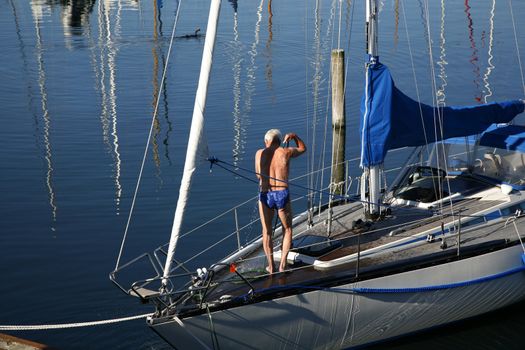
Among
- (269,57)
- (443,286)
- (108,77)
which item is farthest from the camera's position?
(269,57)

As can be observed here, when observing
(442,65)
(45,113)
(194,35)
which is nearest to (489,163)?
(45,113)

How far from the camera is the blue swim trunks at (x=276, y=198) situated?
41.1 feet

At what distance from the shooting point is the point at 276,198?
12.5m

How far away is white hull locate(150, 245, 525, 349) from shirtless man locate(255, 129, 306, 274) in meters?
0.92

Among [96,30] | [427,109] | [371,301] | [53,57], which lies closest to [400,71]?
[53,57]

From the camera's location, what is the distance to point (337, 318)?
41.0 feet

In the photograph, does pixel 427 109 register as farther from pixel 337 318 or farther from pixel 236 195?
pixel 236 195

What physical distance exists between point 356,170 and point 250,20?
29.8 metres

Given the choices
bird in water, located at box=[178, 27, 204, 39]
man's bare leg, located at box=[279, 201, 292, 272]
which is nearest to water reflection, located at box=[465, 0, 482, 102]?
bird in water, located at box=[178, 27, 204, 39]

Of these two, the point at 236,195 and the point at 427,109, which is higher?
the point at 427,109

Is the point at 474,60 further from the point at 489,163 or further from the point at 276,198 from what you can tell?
the point at 276,198

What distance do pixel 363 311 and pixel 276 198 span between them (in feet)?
6.81

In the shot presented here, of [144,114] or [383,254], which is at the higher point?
[383,254]

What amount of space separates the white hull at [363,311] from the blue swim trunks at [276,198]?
136 centimetres
